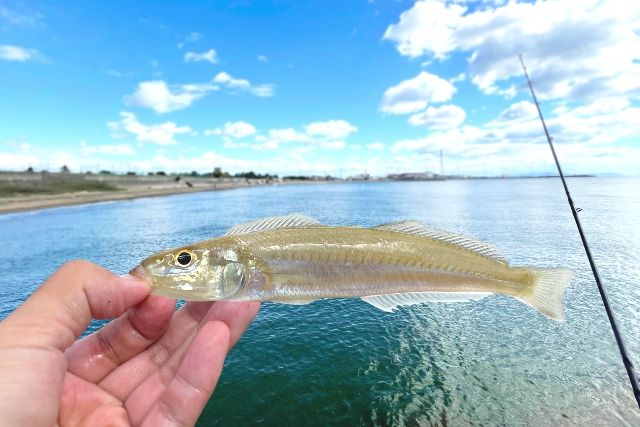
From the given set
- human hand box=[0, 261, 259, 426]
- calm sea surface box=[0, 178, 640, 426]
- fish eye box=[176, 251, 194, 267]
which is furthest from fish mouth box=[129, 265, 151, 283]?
calm sea surface box=[0, 178, 640, 426]

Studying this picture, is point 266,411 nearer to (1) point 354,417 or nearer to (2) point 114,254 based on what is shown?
(1) point 354,417

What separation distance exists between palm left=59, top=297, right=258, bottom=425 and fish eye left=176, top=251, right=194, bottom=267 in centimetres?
55

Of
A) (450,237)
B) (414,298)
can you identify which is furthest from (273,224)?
(450,237)

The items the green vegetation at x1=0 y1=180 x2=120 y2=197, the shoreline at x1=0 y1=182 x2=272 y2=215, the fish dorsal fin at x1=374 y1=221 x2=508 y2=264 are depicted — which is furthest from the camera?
the green vegetation at x1=0 y1=180 x2=120 y2=197

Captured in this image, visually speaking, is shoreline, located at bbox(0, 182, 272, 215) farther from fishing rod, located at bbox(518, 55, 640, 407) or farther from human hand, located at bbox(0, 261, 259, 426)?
fishing rod, located at bbox(518, 55, 640, 407)

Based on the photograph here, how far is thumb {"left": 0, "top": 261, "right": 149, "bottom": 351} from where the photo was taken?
9.30 ft

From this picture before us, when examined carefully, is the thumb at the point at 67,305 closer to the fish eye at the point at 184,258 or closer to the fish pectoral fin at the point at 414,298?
the fish eye at the point at 184,258

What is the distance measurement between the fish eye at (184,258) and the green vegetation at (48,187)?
4545 inches

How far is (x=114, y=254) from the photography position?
103 ft

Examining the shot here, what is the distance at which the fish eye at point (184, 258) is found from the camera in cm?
398

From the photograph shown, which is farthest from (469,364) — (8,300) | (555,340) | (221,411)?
(8,300)

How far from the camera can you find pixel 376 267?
4637mm

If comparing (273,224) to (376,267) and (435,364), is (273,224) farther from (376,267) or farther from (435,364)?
(435,364)

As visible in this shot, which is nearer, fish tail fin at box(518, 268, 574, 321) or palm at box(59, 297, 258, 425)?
palm at box(59, 297, 258, 425)
